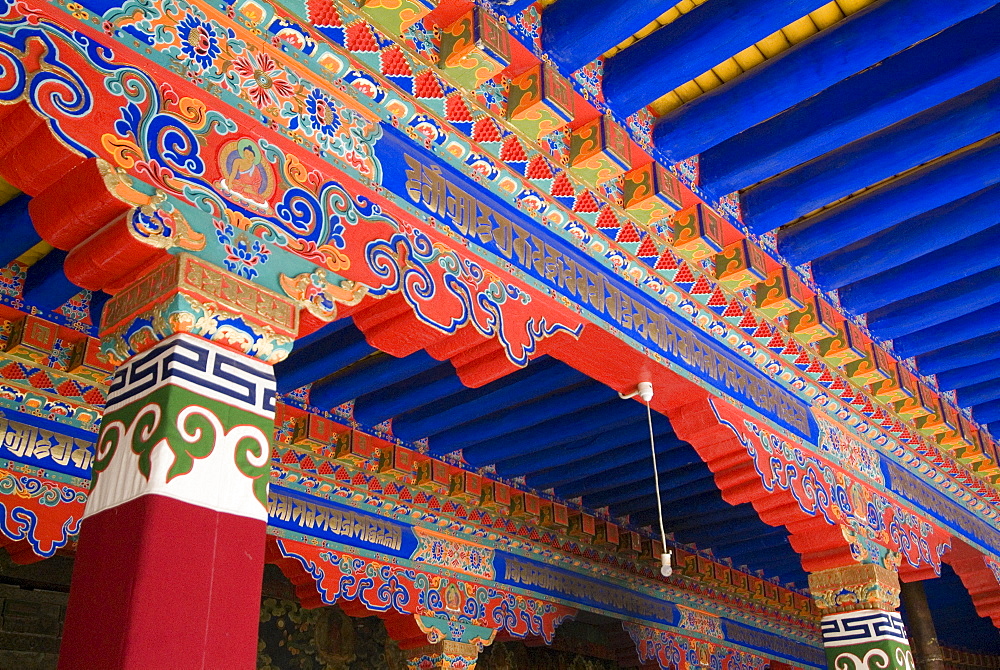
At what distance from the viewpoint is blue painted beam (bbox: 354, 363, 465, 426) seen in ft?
16.4

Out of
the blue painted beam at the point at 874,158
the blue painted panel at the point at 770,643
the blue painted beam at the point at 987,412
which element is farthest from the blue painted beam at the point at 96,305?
the blue painted panel at the point at 770,643

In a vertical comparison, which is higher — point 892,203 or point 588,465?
point 892,203

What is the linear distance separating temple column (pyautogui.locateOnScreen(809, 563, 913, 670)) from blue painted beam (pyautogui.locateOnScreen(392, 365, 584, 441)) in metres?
1.63

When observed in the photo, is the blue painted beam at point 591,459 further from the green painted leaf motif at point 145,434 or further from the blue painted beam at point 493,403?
the green painted leaf motif at point 145,434

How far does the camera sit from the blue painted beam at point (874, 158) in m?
3.74

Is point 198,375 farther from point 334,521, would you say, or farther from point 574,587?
point 574,587

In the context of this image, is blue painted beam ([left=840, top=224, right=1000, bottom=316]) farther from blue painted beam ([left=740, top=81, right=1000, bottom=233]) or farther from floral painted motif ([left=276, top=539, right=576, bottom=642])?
floral painted motif ([left=276, top=539, right=576, bottom=642])

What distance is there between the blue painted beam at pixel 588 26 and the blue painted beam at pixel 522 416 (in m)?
2.25

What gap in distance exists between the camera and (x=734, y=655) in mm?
8117

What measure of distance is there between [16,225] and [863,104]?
3382 mm

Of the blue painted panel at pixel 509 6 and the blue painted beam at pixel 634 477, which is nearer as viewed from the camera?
the blue painted panel at pixel 509 6

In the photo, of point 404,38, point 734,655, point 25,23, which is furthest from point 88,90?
point 734,655

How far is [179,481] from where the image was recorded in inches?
83.9

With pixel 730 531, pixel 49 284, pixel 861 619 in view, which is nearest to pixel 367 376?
pixel 49 284
